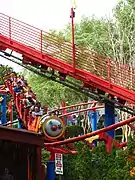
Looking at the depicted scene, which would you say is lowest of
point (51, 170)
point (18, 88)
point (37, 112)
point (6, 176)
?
point (6, 176)

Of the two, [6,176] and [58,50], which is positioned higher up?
[58,50]

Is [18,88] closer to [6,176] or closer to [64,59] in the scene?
[64,59]

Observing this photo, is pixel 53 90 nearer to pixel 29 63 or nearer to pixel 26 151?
pixel 29 63

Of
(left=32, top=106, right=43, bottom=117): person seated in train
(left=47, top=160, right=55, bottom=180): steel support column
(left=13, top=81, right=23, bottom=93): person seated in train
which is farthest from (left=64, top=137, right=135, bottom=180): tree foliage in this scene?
(left=13, top=81, right=23, bottom=93): person seated in train

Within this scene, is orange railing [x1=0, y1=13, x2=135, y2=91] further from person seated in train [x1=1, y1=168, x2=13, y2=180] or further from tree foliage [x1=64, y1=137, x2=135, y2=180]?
person seated in train [x1=1, y1=168, x2=13, y2=180]

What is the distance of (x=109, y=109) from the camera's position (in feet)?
47.2

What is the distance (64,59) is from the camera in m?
14.3

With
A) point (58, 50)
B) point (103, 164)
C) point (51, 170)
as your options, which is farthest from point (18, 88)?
point (103, 164)

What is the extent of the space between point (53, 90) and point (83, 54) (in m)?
20.2

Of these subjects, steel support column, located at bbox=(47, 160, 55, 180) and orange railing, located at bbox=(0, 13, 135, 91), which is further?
orange railing, located at bbox=(0, 13, 135, 91)

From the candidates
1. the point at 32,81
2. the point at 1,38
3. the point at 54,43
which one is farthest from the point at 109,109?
the point at 32,81

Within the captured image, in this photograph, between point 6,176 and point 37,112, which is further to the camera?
point 37,112

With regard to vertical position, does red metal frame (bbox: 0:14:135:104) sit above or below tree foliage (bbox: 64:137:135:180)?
above

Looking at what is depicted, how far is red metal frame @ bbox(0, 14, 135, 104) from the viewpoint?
1359 centimetres
